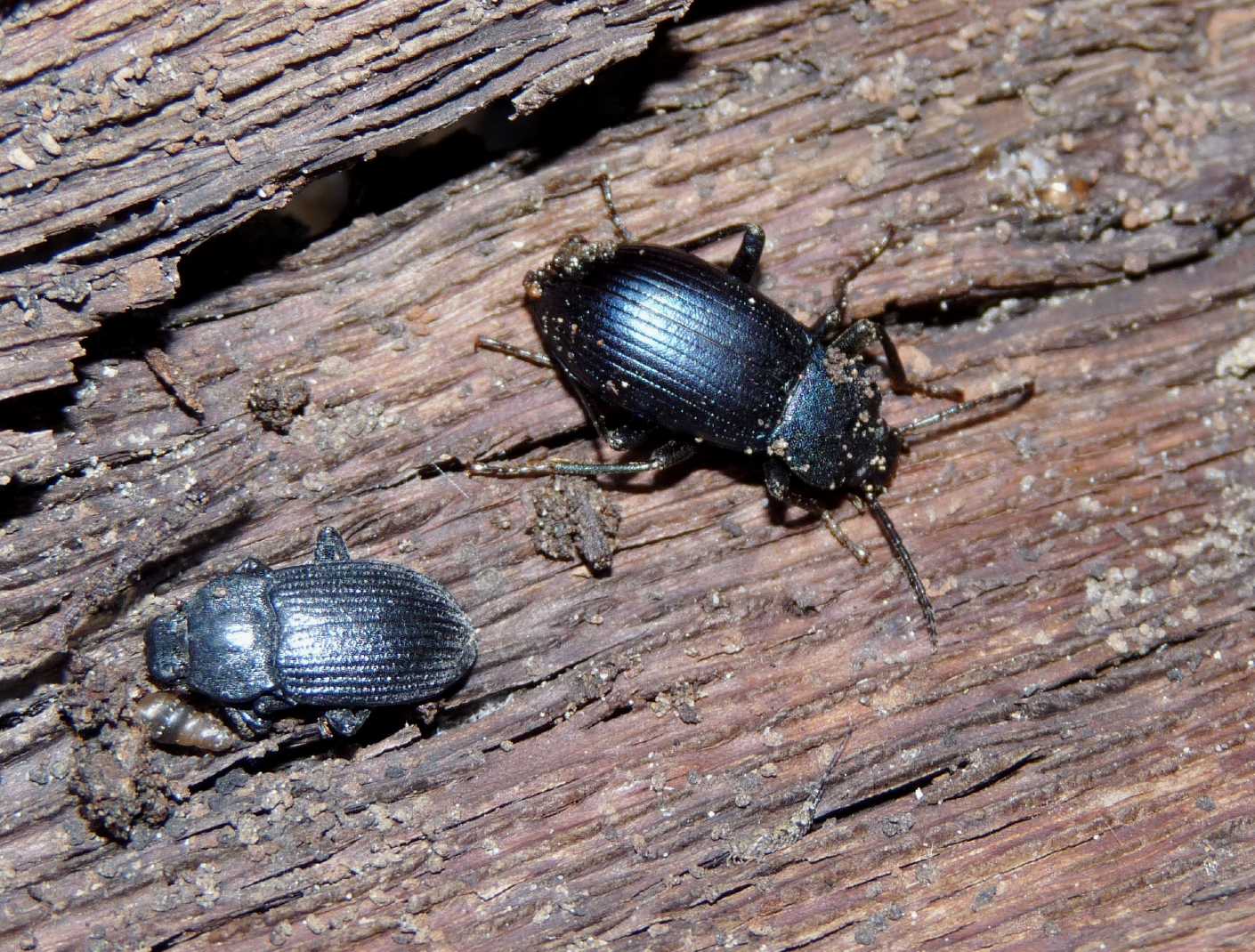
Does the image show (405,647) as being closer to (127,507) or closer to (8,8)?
(127,507)

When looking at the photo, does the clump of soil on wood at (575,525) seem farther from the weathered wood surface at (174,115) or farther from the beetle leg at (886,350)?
the weathered wood surface at (174,115)

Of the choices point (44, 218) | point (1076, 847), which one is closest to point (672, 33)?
point (44, 218)

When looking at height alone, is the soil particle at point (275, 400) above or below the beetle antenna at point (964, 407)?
above

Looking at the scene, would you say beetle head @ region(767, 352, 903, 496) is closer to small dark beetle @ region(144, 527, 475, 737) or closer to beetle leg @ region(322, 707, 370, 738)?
small dark beetle @ region(144, 527, 475, 737)

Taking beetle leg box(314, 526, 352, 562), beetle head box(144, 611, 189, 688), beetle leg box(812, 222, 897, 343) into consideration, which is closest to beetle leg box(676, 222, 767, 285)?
beetle leg box(812, 222, 897, 343)

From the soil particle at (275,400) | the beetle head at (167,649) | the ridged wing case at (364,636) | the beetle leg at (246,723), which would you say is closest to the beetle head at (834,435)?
the ridged wing case at (364,636)

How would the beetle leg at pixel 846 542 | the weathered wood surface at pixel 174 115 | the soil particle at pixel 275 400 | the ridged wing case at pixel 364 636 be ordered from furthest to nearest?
the beetle leg at pixel 846 542, the soil particle at pixel 275 400, the ridged wing case at pixel 364 636, the weathered wood surface at pixel 174 115

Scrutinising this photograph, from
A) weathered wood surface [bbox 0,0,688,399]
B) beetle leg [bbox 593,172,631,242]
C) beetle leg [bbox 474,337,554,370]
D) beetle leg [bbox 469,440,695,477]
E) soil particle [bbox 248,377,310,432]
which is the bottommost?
beetle leg [bbox 469,440,695,477]
